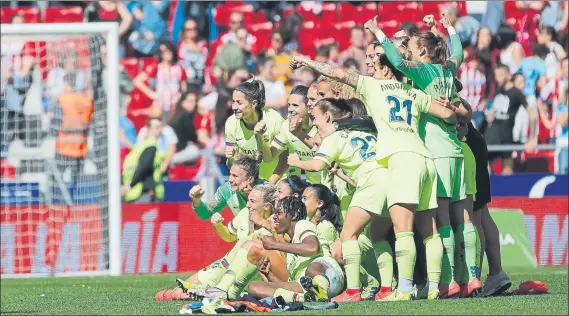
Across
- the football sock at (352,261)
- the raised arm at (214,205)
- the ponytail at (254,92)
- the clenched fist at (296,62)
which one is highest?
the clenched fist at (296,62)

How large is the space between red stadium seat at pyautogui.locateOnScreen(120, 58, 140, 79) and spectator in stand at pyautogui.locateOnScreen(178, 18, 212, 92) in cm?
75

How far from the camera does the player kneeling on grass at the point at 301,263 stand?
11.5 meters

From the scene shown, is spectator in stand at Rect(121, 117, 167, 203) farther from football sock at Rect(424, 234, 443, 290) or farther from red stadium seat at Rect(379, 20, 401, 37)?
football sock at Rect(424, 234, 443, 290)

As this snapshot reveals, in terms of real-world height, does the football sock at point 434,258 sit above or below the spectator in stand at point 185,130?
below

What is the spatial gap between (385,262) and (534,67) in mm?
11055

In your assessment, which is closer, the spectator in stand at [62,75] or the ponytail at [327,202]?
the ponytail at [327,202]

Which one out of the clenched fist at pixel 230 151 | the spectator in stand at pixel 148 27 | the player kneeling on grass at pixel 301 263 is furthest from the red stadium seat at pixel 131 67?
the player kneeling on grass at pixel 301 263

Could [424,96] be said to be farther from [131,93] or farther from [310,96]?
[131,93]

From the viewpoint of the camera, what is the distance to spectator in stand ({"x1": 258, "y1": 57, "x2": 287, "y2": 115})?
21578mm

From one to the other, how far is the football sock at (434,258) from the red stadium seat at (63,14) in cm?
1290

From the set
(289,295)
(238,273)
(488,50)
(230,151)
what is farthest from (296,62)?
(488,50)

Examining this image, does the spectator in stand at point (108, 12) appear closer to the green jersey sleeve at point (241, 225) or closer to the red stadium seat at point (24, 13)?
the red stadium seat at point (24, 13)

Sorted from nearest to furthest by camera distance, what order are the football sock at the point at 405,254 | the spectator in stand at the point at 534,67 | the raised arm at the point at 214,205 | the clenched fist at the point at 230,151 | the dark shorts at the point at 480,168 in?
the football sock at the point at 405,254 < the dark shorts at the point at 480,168 < the raised arm at the point at 214,205 < the clenched fist at the point at 230,151 < the spectator in stand at the point at 534,67

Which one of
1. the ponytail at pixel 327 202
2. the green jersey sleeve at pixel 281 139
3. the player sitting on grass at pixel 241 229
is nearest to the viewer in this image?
the player sitting on grass at pixel 241 229
